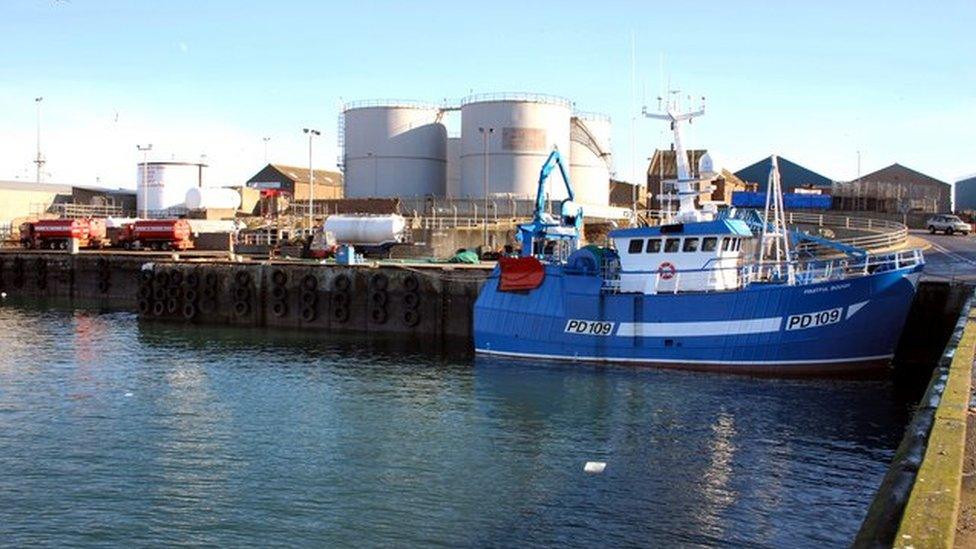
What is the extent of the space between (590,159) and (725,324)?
5280 centimetres

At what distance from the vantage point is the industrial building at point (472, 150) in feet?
234

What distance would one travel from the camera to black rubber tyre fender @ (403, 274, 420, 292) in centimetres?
3753

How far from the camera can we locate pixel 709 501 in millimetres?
15680

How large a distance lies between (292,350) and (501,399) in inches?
474

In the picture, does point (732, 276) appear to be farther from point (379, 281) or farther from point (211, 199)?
point (211, 199)

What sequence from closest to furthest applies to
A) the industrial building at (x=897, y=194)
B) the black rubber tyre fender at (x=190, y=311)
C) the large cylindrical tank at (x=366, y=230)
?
the black rubber tyre fender at (x=190, y=311), the large cylindrical tank at (x=366, y=230), the industrial building at (x=897, y=194)

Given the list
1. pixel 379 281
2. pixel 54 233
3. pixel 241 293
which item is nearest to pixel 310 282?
pixel 379 281

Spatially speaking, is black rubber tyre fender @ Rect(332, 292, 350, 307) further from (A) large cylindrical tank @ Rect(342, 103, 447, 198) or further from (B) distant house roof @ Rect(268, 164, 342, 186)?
(B) distant house roof @ Rect(268, 164, 342, 186)

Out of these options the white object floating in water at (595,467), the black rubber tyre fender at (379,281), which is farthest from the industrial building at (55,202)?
the white object floating in water at (595,467)

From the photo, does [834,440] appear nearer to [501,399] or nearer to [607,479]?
[607,479]

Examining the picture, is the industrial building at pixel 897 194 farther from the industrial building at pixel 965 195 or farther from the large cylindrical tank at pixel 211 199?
the large cylindrical tank at pixel 211 199

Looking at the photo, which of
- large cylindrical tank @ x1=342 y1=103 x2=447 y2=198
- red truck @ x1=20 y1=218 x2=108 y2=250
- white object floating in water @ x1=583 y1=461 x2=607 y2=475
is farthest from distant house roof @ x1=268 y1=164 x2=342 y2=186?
white object floating in water @ x1=583 y1=461 x2=607 y2=475

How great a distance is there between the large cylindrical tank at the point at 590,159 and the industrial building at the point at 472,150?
0.29ft

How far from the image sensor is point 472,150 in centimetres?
7325
